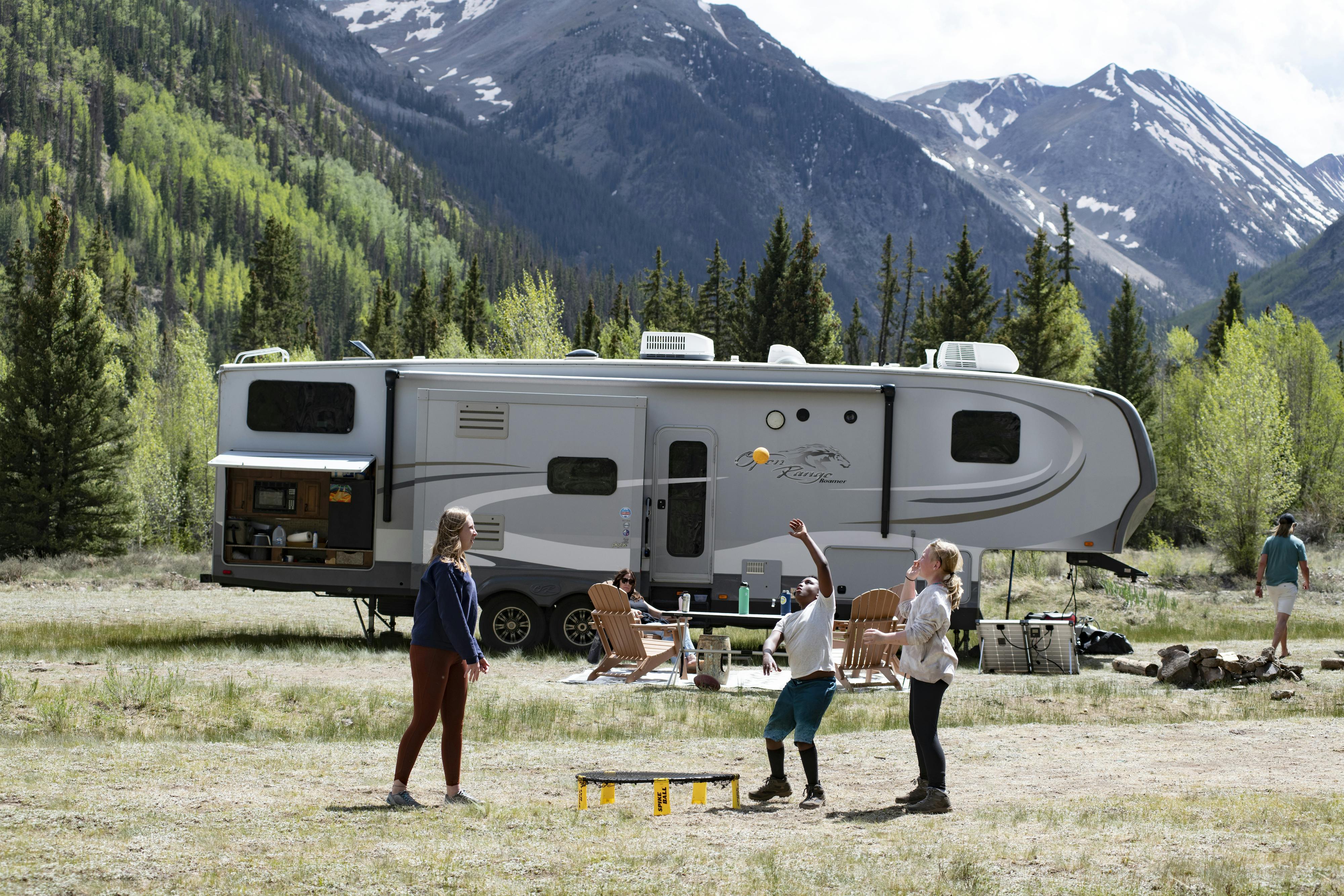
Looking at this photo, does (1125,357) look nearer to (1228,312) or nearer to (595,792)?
(1228,312)

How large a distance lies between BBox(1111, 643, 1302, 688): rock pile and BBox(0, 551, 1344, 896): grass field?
0.26 m

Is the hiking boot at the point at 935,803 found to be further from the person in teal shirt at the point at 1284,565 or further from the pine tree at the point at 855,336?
the pine tree at the point at 855,336

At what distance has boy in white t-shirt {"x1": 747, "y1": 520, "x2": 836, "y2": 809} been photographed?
7.13 m

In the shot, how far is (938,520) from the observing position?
14062 millimetres

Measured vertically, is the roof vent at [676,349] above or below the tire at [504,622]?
above

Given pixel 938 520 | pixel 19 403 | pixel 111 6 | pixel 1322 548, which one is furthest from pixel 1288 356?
pixel 111 6

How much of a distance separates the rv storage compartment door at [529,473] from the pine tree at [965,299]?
37900mm

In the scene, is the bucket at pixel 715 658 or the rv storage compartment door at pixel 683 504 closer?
the bucket at pixel 715 658

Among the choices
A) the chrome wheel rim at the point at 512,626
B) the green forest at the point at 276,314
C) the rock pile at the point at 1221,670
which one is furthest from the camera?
the green forest at the point at 276,314

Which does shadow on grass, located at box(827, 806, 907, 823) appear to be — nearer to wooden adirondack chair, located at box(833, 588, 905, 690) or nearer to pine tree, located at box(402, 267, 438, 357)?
wooden adirondack chair, located at box(833, 588, 905, 690)

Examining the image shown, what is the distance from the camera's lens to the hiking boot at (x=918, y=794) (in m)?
6.94

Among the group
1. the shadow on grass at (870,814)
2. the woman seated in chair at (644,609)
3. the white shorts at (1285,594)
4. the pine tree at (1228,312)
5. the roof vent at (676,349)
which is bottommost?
the shadow on grass at (870,814)

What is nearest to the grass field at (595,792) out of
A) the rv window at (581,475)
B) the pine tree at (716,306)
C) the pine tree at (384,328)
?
the rv window at (581,475)

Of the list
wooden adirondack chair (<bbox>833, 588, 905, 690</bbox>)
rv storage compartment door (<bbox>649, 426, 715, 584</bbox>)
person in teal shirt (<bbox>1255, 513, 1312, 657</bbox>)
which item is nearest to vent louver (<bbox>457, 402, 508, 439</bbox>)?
rv storage compartment door (<bbox>649, 426, 715, 584</bbox>)
